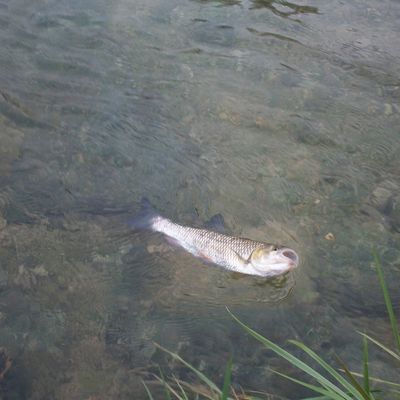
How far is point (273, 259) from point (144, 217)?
141 centimetres

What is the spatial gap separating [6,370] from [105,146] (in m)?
3.13

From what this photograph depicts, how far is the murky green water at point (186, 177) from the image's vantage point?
4.51 m

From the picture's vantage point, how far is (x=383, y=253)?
5.44m

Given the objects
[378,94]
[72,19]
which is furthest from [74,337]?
[72,19]

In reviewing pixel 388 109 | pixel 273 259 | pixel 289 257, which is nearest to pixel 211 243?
pixel 273 259

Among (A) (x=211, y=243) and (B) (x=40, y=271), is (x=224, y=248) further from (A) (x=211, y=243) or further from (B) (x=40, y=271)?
(B) (x=40, y=271)

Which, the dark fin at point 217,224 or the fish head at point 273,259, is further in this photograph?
the dark fin at point 217,224

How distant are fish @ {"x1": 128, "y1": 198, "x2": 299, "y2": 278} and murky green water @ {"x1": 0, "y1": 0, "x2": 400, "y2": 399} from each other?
0.25 m

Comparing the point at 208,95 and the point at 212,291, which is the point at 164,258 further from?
the point at 208,95

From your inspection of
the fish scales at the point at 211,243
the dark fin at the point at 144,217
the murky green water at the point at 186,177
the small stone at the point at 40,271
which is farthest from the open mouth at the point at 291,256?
the small stone at the point at 40,271

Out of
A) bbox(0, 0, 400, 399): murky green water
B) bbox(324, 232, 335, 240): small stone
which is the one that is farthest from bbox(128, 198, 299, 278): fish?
bbox(324, 232, 335, 240): small stone

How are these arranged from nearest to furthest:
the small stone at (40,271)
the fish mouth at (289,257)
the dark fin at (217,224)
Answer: the fish mouth at (289,257)
the small stone at (40,271)
the dark fin at (217,224)

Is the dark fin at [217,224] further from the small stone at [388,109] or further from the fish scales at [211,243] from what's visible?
the small stone at [388,109]

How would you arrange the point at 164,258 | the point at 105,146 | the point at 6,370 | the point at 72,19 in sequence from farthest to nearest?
the point at 72,19
the point at 105,146
the point at 164,258
the point at 6,370
